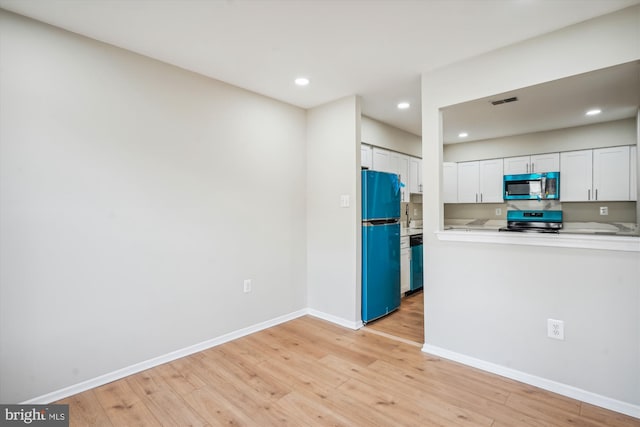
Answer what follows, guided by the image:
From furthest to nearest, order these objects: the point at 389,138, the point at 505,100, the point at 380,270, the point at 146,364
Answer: the point at 389,138 → the point at 380,270 → the point at 505,100 → the point at 146,364

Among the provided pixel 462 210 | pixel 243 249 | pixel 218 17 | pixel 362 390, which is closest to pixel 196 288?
pixel 243 249

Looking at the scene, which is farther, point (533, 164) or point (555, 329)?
point (533, 164)

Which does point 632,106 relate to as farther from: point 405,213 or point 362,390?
point 362,390

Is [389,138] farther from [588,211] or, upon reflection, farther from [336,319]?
[588,211]

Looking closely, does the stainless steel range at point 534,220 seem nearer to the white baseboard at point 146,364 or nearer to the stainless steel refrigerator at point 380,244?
the stainless steel refrigerator at point 380,244

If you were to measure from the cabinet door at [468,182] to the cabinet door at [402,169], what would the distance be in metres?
1.26

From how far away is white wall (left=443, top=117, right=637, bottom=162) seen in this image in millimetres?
4199

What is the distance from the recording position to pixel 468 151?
5676 millimetres

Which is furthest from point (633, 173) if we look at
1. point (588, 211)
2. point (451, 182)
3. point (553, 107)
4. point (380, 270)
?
point (380, 270)

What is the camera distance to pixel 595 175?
4277 millimetres

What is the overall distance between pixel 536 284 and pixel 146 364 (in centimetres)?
308

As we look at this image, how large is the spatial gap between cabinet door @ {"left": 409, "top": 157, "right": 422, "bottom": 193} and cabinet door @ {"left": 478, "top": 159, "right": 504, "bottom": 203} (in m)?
1.06

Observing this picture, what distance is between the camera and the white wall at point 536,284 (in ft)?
6.50

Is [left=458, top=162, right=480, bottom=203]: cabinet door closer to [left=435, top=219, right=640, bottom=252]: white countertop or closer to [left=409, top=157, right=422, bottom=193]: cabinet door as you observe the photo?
[left=409, top=157, right=422, bottom=193]: cabinet door
